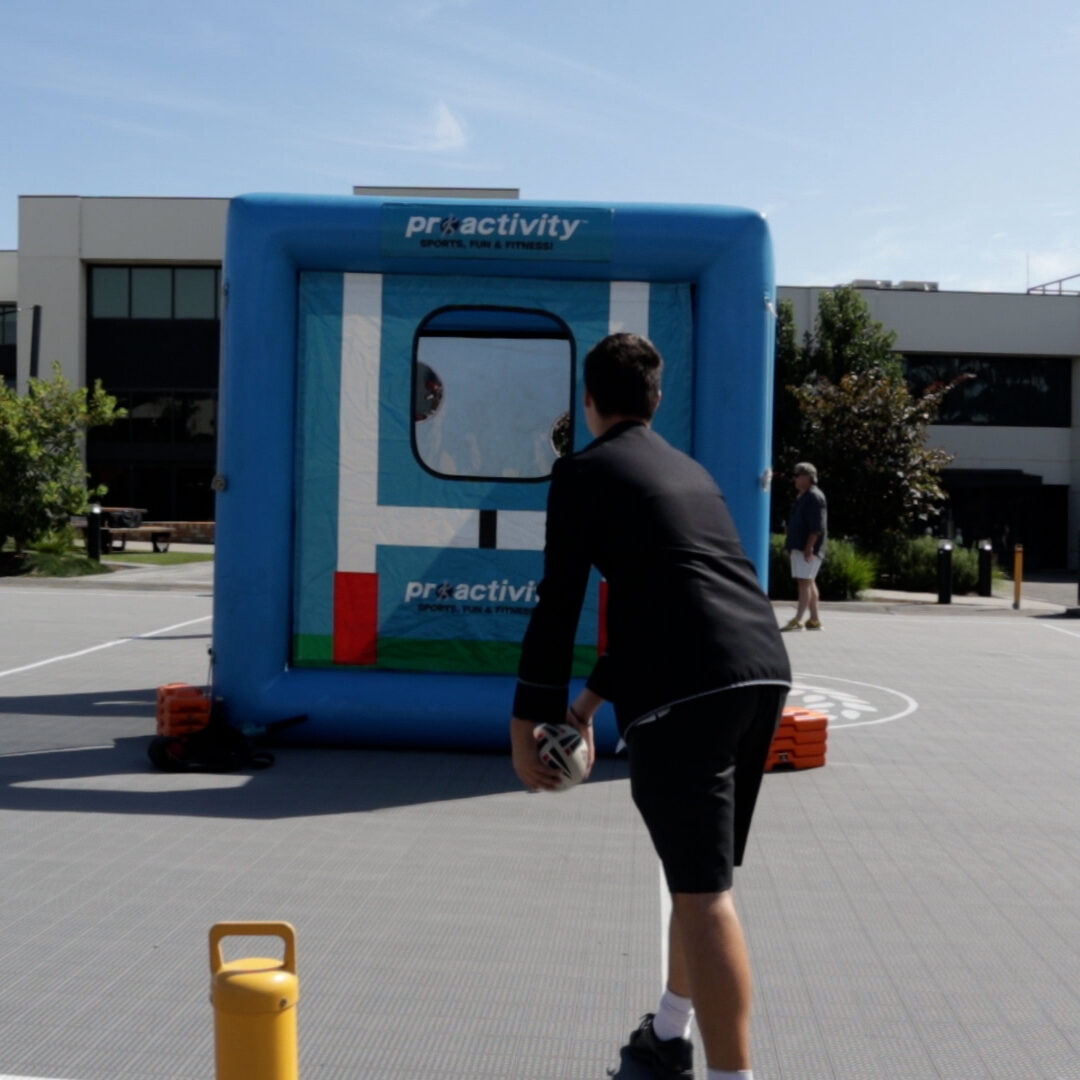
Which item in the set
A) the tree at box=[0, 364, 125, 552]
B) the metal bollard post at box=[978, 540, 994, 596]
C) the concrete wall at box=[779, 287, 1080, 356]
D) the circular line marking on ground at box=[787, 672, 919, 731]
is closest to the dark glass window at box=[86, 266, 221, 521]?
the tree at box=[0, 364, 125, 552]

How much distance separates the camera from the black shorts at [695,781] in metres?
3.19

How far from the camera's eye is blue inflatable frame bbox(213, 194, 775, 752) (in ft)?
24.8

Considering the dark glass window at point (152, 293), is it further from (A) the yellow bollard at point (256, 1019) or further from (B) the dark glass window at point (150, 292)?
(A) the yellow bollard at point (256, 1019)

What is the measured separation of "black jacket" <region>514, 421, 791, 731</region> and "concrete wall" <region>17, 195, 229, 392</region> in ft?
127

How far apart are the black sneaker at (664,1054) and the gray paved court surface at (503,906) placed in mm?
119

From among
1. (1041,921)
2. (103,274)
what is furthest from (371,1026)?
(103,274)

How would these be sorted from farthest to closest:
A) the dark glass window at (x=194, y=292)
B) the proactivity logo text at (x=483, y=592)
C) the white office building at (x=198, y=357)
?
the dark glass window at (x=194, y=292) → the white office building at (x=198, y=357) → the proactivity logo text at (x=483, y=592)

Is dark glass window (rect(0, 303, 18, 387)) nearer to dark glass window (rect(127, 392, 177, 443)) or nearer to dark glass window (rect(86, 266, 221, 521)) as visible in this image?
dark glass window (rect(86, 266, 221, 521))

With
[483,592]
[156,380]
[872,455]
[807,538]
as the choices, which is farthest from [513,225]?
[156,380]

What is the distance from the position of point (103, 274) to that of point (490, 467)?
120 feet

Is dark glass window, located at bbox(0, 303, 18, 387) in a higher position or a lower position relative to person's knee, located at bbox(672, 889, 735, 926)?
higher

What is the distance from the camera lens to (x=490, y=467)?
790 cm

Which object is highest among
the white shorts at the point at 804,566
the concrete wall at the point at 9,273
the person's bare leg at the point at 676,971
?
the concrete wall at the point at 9,273

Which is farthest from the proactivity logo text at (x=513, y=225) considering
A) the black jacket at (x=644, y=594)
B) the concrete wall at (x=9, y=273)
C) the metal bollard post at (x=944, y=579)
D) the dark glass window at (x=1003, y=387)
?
the concrete wall at (x=9, y=273)
